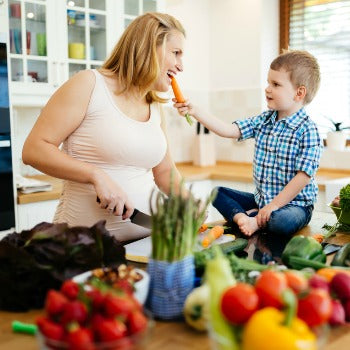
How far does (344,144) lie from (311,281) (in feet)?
9.86

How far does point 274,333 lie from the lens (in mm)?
724

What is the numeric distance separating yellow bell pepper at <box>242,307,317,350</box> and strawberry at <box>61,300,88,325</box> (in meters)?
0.24

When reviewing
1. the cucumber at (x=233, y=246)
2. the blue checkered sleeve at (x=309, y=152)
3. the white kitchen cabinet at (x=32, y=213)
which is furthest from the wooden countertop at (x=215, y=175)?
the cucumber at (x=233, y=246)

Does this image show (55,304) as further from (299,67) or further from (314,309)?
(299,67)

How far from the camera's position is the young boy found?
2037mm

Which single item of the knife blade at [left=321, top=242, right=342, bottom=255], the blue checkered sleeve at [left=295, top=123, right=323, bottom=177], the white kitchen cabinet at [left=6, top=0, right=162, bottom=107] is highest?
the white kitchen cabinet at [left=6, top=0, right=162, bottom=107]

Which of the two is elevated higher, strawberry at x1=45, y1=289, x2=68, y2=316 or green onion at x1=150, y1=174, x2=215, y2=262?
green onion at x1=150, y1=174, x2=215, y2=262

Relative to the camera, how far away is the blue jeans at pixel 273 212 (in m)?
1.85

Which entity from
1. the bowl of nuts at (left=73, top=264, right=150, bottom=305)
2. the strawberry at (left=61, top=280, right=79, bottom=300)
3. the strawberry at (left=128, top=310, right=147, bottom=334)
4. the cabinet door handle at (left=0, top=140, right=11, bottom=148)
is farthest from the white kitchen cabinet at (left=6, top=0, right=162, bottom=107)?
the strawberry at (left=128, top=310, right=147, bottom=334)

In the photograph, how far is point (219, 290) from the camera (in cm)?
81

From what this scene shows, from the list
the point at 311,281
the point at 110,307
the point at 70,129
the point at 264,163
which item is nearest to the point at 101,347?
the point at 110,307

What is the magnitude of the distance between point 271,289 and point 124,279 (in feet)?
1.03

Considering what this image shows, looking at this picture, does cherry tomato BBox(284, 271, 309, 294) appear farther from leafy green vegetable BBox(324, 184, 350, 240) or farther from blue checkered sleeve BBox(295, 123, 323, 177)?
blue checkered sleeve BBox(295, 123, 323, 177)

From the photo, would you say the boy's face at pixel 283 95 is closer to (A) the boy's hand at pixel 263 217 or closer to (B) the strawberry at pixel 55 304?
(A) the boy's hand at pixel 263 217
